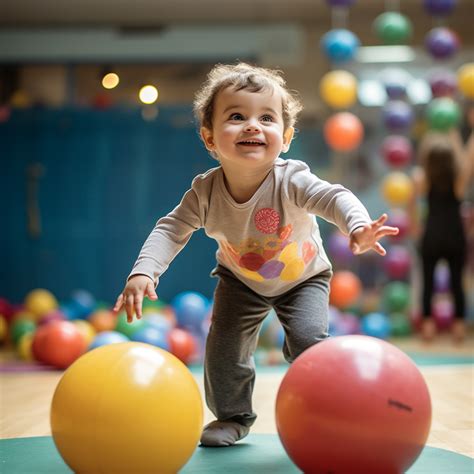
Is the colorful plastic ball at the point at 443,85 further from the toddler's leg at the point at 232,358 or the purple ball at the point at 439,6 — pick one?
the toddler's leg at the point at 232,358

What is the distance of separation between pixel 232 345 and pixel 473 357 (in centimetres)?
290

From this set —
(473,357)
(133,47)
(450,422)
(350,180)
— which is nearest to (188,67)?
(133,47)

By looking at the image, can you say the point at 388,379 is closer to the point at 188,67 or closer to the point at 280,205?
the point at 280,205

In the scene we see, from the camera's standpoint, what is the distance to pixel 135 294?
6.19 ft

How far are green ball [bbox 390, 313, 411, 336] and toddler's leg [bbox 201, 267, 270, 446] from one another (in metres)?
3.78

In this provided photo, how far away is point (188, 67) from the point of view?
7.20 meters

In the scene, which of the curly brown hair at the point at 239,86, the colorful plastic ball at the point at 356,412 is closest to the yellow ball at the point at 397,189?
the curly brown hair at the point at 239,86

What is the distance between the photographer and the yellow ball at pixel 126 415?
1.62 meters

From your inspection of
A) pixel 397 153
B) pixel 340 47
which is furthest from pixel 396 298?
pixel 340 47

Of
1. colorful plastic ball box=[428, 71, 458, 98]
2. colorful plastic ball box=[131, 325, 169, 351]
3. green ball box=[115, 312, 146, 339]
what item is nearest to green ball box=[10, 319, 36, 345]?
green ball box=[115, 312, 146, 339]

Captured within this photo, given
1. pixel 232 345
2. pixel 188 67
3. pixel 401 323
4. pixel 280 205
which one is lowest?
pixel 401 323

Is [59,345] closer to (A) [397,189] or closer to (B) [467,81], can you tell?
(A) [397,189]

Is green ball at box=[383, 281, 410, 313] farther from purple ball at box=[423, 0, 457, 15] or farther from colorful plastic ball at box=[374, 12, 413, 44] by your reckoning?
purple ball at box=[423, 0, 457, 15]

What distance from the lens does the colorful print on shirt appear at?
7.06 ft
